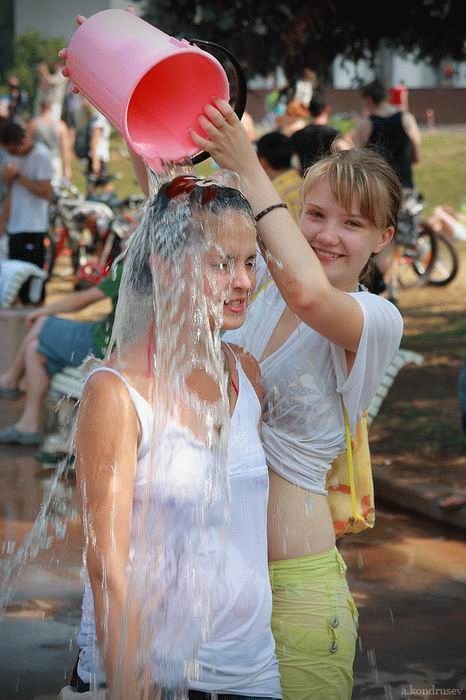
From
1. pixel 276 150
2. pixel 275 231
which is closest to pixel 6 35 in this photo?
pixel 276 150

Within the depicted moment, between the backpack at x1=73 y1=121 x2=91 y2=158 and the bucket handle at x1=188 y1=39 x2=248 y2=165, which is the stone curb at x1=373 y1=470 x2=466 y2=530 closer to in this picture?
the bucket handle at x1=188 y1=39 x2=248 y2=165

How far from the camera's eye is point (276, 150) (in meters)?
7.56

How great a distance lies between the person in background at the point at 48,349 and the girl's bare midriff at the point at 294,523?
4123 millimetres

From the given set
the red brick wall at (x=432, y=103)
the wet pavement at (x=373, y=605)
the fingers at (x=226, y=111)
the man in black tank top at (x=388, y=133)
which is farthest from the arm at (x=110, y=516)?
the red brick wall at (x=432, y=103)

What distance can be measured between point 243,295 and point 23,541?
3.94 m

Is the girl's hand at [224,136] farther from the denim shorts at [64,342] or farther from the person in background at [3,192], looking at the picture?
the person in background at [3,192]

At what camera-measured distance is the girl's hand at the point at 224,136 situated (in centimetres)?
262

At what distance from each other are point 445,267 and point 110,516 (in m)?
12.4

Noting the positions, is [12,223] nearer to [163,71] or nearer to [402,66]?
[163,71]

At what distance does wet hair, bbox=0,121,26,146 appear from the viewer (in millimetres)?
11797

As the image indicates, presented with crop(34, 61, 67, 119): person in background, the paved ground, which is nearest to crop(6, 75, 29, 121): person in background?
crop(34, 61, 67, 119): person in background

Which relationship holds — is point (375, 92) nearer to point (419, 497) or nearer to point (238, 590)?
point (419, 497)

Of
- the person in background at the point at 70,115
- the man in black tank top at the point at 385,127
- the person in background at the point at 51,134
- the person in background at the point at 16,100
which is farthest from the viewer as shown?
the person in background at the point at 16,100

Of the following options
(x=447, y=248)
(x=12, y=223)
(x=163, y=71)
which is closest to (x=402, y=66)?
(x=447, y=248)
